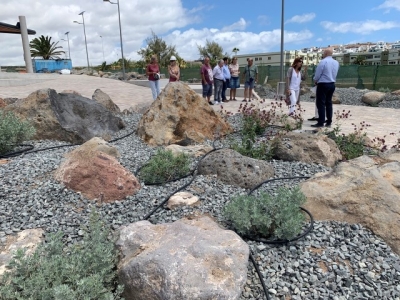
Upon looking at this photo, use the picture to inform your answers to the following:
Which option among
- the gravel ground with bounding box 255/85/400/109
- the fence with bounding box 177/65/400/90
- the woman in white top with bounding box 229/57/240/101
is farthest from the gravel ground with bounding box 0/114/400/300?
the fence with bounding box 177/65/400/90

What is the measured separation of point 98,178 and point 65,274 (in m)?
1.61

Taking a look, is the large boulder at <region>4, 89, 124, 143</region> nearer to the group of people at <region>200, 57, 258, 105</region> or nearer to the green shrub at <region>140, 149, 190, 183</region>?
the green shrub at <region>140, 149, 190, 183</region>

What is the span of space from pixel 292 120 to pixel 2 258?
6.27m

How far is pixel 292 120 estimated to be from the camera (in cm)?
757

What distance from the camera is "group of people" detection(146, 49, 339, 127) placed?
7.47 metres

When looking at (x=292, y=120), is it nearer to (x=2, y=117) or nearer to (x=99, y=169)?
(x=99, y=169)

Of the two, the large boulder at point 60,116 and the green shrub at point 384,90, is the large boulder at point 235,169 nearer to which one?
the large boulder at point 60,116

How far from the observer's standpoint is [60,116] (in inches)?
265

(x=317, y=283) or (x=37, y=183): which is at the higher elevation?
(x=37, y=183)

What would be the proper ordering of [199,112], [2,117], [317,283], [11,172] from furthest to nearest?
[199,112] → [2,117] → [11,172] → [317,283]

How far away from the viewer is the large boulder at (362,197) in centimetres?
310

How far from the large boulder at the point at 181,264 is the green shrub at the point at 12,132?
374cm

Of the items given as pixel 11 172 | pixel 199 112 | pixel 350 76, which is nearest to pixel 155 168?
pixel 11 172

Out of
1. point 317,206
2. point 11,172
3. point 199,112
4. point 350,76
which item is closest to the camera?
point 317,206
